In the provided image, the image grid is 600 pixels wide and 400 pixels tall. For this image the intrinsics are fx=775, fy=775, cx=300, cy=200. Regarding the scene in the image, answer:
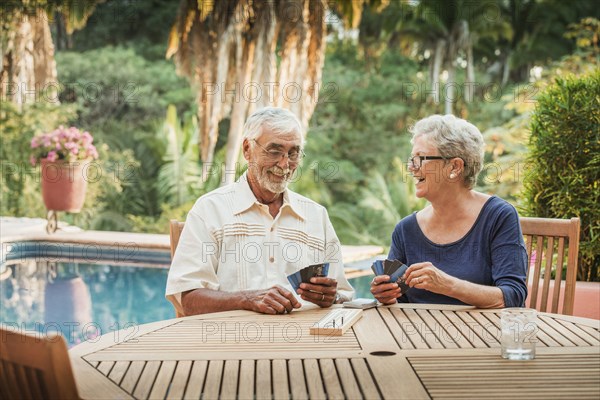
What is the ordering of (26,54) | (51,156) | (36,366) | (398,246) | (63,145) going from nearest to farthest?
(36,366) → (398,246) → (51,156) → (63,145) → (26,54)

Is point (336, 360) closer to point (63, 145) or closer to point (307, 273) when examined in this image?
point (307, 273)

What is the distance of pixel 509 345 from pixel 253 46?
1082 cm

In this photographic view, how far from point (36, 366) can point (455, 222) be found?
219 cm

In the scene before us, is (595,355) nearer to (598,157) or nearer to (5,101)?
Result: (598,157)

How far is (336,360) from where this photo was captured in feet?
6.55

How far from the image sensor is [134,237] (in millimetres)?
9953

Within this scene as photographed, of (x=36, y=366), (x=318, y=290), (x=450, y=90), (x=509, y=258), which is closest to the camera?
(x=36, y=366)

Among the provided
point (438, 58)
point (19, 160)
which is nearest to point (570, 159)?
point (19, 160)

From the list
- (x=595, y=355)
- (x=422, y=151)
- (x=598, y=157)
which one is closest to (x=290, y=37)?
(x=598, y=157)

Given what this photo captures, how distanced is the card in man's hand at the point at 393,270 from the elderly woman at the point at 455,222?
8.9 inches

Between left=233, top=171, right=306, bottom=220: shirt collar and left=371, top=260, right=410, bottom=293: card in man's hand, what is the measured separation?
45 centimetres

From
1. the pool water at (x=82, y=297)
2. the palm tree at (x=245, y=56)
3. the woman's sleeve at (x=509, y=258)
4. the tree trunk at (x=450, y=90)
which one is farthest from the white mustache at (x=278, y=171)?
the tree trunk at (x=450, y=90)

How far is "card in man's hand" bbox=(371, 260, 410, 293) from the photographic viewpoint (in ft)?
9.03

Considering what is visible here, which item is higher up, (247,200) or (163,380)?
(247,200)
